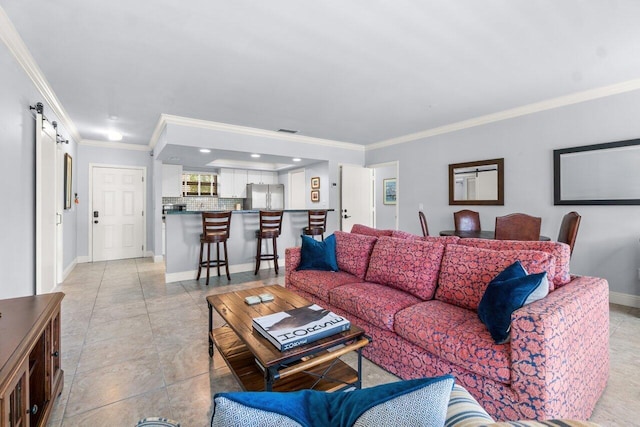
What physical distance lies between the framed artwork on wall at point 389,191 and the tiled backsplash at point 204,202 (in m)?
3.77

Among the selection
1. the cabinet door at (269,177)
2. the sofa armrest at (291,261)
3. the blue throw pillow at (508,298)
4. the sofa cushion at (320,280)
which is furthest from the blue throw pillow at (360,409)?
the cabinet door at (269,177)

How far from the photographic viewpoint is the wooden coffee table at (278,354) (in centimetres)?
139

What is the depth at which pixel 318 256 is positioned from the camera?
3037 millimetres

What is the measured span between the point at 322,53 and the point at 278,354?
2351 millimetres

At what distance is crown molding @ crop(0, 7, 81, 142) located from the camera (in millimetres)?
2177

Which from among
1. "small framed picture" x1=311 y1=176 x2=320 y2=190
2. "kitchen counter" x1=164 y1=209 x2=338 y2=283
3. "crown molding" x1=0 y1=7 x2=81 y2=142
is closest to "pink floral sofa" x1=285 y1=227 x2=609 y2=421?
"kitchen counter" x1=164 y1=209 x2=338 y2=283

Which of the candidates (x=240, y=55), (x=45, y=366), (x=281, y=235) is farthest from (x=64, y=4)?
Answer: (x=281, y=235)

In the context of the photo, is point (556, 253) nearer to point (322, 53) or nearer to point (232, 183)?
point (322, 53)

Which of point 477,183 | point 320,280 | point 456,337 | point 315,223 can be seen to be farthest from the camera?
point 315,223

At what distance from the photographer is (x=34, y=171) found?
2891 mm

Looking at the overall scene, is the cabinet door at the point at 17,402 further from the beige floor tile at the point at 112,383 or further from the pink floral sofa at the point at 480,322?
the pink floral sofa at the point at 480,322

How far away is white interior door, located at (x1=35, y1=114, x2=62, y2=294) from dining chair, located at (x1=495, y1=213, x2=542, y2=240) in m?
4.77

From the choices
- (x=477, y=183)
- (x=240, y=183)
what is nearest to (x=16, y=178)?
(x=477, y=183)

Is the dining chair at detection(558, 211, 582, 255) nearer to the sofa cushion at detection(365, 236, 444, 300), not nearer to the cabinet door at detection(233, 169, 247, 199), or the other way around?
the sofa cushion at detection(365, 236, 444, 300)
